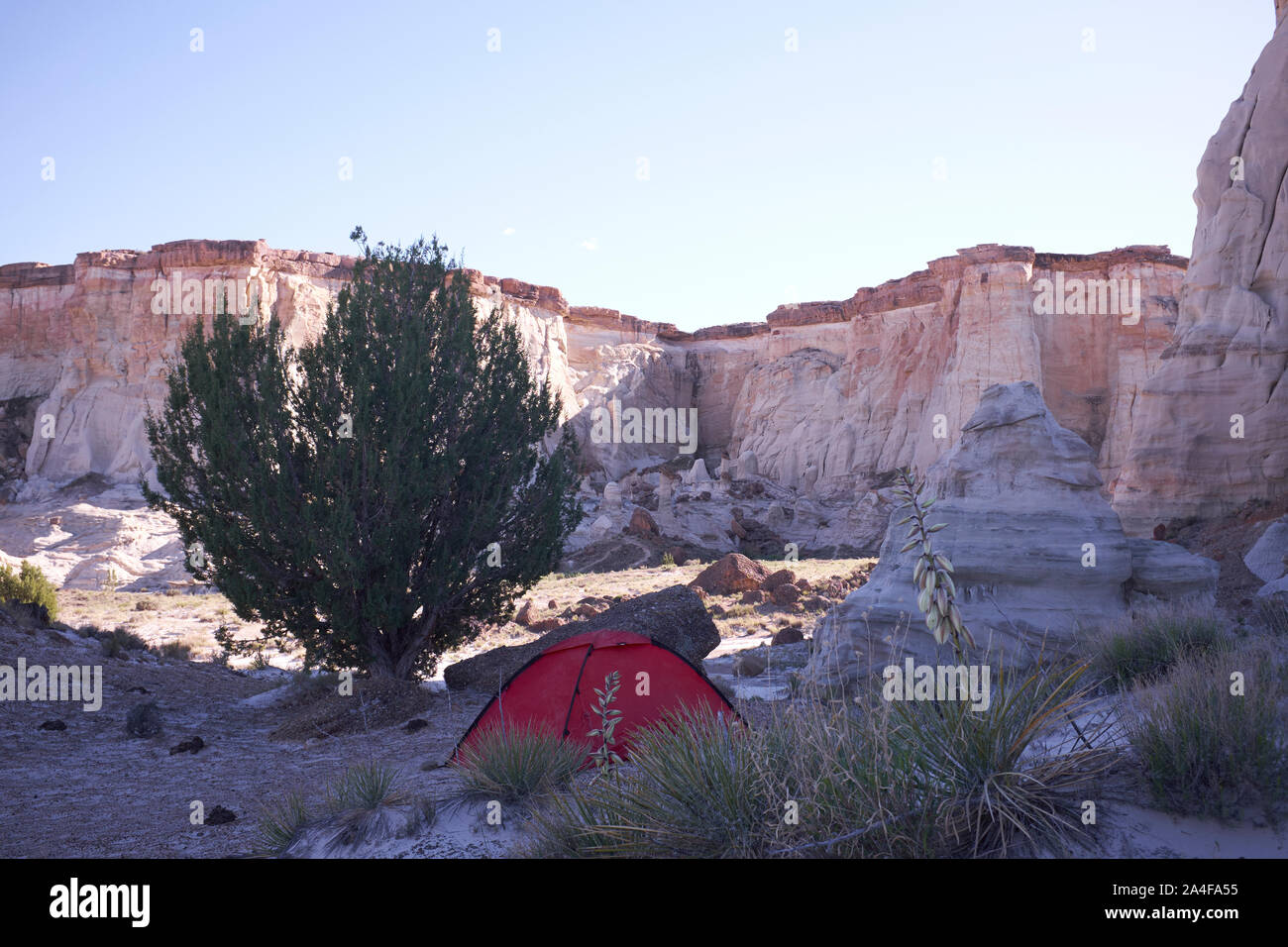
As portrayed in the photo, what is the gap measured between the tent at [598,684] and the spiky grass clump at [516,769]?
1.83 m

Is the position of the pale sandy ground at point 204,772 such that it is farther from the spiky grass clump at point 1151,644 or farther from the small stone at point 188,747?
the spiky grass clump at point 1151,644

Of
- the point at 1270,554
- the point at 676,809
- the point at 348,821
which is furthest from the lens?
the point at 1270,554

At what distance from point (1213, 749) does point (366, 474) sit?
9216 millimetres

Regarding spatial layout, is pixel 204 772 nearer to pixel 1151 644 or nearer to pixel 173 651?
pixel 173 651

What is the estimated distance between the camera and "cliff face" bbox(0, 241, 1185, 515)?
41406 mm

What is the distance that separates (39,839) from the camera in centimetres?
621

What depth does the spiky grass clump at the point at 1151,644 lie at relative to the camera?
23.3 ft

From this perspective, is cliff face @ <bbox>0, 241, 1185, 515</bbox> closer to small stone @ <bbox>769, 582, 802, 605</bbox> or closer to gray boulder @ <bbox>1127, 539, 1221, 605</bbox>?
small stone @ <bbox>769, 582, 802, 605</bbox>

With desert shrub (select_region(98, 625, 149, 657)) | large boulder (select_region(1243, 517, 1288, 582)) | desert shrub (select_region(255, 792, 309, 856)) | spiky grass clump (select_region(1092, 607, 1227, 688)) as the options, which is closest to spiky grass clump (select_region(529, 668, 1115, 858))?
desert shrub (select_region(255, 792, 309, 856))

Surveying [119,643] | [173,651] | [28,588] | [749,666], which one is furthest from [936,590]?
[28,588]

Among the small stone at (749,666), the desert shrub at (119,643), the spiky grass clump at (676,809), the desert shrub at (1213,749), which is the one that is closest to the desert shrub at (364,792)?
the spiky grass clump at (676,809)

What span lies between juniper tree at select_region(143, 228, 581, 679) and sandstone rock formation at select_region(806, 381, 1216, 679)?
5023mm

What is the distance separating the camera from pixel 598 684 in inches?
324
